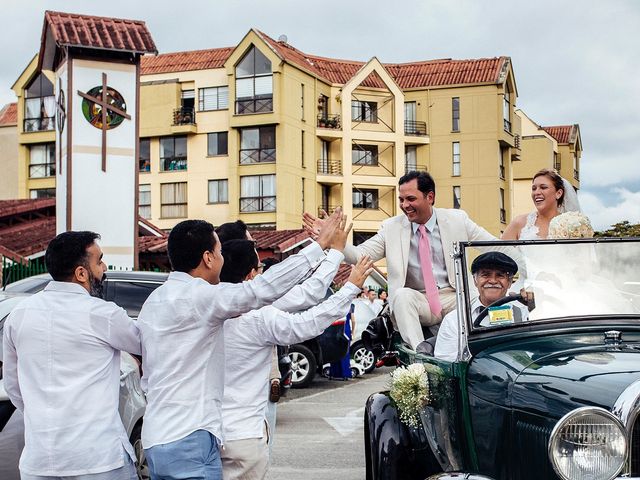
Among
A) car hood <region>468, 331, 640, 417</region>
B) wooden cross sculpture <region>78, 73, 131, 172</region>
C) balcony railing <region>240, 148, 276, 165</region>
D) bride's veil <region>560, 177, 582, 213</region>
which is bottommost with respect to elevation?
car hood <region>468, 331, 640, 417</region>

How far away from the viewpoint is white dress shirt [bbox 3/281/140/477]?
4.44 meters

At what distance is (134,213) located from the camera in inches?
936

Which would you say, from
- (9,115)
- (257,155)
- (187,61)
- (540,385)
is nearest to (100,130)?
(540,385)

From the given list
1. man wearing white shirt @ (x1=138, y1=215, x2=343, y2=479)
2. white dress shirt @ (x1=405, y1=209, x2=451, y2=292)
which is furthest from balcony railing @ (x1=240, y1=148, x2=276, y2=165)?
man wearing white shirt @ (x1=138, y1=215, x2=343, y2=479)

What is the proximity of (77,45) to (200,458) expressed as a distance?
797 inches

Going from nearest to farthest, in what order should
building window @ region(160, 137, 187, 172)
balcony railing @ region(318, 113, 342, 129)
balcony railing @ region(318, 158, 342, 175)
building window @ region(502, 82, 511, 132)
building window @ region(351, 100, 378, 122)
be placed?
building window @ region(160, 137, 187, 172)
balcony railing @ region(318, 113, 342, 129)
balcony railing @ region(318, 158, 342, 175)
building window @ region(351, 100, 378, 122)
building window @ region(502, 82, 511, 132)

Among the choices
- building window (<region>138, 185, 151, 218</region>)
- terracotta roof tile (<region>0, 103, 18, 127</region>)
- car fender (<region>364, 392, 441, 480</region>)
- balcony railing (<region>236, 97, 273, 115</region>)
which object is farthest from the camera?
terracotta roof tile (<region>0, 103, 18, 127</region>)

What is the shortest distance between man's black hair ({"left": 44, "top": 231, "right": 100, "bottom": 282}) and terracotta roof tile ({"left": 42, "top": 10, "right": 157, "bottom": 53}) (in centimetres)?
1934

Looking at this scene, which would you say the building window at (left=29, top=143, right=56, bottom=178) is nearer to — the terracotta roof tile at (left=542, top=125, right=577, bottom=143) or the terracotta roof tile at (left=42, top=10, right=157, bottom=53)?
the terracotta roof tile at (left=42, top=10, right=157, bottom=53)

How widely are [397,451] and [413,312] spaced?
3.48 feet

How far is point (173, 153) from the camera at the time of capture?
4856 cm

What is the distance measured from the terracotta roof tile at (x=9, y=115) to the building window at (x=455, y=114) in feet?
84.6

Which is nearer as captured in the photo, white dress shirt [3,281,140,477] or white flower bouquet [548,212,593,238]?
white dress shirt [3,281,140,477]

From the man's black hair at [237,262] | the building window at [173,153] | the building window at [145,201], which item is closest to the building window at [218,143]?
the building window at [173,153]
